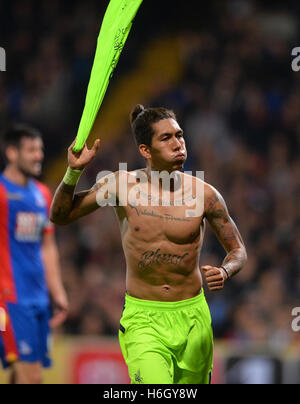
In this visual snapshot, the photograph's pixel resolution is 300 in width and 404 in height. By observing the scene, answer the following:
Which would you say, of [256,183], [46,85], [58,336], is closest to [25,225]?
[58,336]

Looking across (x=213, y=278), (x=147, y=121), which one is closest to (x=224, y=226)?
(x=213, y=278)

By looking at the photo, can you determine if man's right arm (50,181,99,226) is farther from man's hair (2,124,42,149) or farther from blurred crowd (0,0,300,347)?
blurred crowd (0,0,300,347)

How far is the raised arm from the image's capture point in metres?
4.42

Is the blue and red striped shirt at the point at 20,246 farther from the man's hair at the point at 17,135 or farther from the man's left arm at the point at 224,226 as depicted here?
the man's left arm at the point at 224,226

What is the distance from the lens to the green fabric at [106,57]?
444cm

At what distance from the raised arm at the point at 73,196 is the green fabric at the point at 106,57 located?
0.22 ft

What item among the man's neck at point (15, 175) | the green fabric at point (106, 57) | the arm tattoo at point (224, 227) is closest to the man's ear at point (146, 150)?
the green fabric at point (106, 57)

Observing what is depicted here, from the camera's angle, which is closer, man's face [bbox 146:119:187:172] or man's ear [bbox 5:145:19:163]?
man's face [bbox 146:119:187:172]

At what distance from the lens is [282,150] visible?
10.6 m

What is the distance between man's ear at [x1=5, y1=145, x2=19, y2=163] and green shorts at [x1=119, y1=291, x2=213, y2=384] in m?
2.61

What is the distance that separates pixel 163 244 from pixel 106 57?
1.20 meters

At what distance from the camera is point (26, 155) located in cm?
664

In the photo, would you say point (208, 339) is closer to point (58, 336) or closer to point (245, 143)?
point (58, 336)

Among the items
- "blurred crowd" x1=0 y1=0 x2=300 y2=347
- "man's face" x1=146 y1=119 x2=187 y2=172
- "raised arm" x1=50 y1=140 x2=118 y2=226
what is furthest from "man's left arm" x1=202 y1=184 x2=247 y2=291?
"blurred crowd" x1=0 y1=0 x2=300 y2=347
